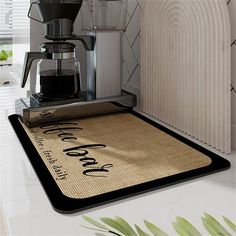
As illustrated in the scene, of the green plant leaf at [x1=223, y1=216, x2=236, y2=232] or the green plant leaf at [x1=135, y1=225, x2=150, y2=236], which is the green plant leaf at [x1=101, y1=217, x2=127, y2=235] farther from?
the green plant leaf at [x1=223, y1=216, x2=236, y2=232]

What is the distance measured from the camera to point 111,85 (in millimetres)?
1136

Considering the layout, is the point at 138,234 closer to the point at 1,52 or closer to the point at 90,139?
the point at 90,139

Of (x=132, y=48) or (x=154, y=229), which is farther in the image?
(x=132, y=48)

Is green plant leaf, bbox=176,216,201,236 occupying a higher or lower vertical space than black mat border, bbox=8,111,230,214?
lower

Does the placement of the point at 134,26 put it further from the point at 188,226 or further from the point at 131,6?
the point at 188,226

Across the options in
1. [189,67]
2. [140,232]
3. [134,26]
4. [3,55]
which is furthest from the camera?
[3,55]

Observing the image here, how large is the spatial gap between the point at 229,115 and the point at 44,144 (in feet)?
1.49

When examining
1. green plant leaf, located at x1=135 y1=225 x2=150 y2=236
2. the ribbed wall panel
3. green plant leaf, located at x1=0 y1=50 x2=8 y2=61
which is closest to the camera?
green plant leaf, located at x1=135 y1=225 x2=150 y2=236

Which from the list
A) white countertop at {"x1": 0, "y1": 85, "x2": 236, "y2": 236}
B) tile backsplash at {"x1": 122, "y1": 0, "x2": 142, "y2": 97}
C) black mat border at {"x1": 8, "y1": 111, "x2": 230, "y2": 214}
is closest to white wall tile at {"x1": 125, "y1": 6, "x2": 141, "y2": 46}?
tile backsplash at {"x1": 122, "y1": 0, "x2": 142, "y2": 97}

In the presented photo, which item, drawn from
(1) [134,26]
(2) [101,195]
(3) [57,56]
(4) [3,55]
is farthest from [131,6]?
(4) [3,55]

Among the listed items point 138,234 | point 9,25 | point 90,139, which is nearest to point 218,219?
point 138,234

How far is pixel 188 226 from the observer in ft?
1.72

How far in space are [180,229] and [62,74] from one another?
0.67 metres

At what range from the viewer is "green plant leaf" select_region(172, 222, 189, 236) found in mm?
505
